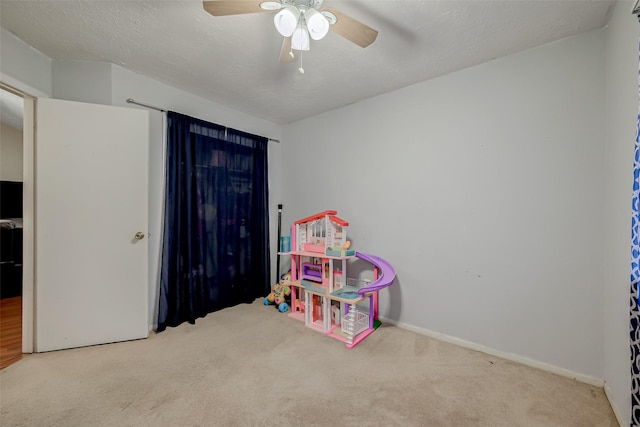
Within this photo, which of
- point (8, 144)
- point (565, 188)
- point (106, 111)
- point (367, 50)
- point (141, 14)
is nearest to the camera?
point (141, 14)

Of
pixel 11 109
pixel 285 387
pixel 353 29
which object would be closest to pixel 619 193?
Answer: pixel 353 29

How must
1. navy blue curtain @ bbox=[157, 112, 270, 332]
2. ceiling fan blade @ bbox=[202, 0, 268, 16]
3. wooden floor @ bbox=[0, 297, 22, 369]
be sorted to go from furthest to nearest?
navy blue curtain @ bbox=[157, 112, 270, 332] → wooden floor @ bbox=[0, 297, 22, 369] → ceiling fan blade @ bbox=[202, 0, 268, 16]

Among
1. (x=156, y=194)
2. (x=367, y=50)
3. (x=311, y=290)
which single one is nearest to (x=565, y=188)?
(x=367, y=50)

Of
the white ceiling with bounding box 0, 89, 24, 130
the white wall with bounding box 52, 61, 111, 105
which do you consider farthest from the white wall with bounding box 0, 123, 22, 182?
the white wall with bounding box 52, 61, 111, 105

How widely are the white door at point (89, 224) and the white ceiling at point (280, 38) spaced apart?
1.65ft

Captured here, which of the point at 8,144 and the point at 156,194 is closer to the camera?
the point at 156,194

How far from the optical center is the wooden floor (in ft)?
6.29

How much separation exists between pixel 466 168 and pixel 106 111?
10.3 ft

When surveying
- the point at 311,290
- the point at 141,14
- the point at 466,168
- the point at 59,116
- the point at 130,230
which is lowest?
the point at 311,290

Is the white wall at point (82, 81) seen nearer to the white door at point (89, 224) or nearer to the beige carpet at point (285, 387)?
the white door at point (89, 224)

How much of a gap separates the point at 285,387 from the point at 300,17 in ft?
A: 7.36

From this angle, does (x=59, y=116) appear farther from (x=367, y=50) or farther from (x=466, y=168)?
(x=466, y=168)

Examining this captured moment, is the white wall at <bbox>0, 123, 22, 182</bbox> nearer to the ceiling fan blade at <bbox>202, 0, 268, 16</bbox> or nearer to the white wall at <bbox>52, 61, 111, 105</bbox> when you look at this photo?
the white wall at <bbox>52, 61, 111, 105</bbox>

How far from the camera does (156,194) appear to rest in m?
2.48
